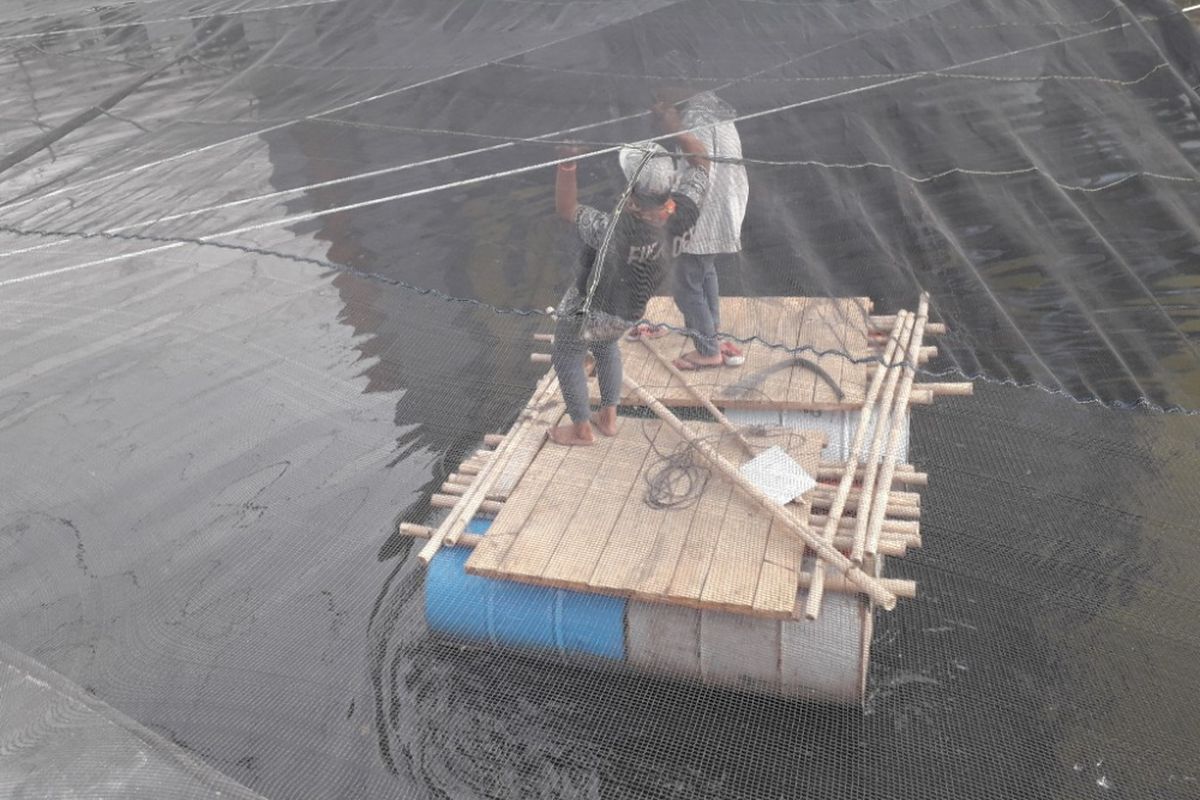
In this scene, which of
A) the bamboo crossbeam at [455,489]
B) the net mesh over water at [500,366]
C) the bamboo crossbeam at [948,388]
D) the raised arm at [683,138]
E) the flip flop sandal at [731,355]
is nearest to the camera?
the net mesh over water at [500,366]

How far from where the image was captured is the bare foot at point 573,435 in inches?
132

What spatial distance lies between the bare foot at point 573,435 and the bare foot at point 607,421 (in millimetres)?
55

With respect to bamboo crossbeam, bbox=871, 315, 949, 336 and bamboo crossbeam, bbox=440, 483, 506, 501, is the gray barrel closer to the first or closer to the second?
bamboo crossbeam, bbox=440, 483, 506, 501

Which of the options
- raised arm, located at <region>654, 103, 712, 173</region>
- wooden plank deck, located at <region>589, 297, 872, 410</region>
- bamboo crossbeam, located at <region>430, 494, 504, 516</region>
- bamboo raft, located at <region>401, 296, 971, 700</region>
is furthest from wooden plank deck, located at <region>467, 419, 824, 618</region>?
raised arm, located at <region>654, 103, 712, 173</region>

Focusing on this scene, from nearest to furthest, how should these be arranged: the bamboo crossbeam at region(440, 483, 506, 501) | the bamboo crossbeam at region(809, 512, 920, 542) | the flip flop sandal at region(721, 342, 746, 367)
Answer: the bamboo crossbeam at region(809, 512, 920, 542) → the bamboo crossbeam at region(440, 483, 506, 501) → the flip flop sandal at region(721, 342, 746, 367)

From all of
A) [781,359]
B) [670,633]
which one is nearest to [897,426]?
[781,359]

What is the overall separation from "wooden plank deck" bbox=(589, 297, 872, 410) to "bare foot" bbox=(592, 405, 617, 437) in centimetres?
21

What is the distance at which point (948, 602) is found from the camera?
3.19 metres

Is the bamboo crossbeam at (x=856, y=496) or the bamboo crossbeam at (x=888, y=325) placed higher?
the bamboo crossbeam at (x=888, y=325)

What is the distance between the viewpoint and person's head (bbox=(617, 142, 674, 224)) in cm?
304

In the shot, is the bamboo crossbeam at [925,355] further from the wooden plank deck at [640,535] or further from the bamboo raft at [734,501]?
the wooden plank deck at [640,535]

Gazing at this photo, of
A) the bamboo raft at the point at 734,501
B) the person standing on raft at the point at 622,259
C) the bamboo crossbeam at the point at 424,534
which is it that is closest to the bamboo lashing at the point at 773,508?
the bamboo raft at the point at 734,501

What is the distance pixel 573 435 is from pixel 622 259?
29.8 inches

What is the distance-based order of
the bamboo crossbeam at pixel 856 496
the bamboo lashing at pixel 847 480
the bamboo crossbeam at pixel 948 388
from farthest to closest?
1. the bamboo crossbeam at pixel 948 388
2. the bamboo crossbeam at pixel 856 496
3. the bamboo lashing at pixel 847 480
